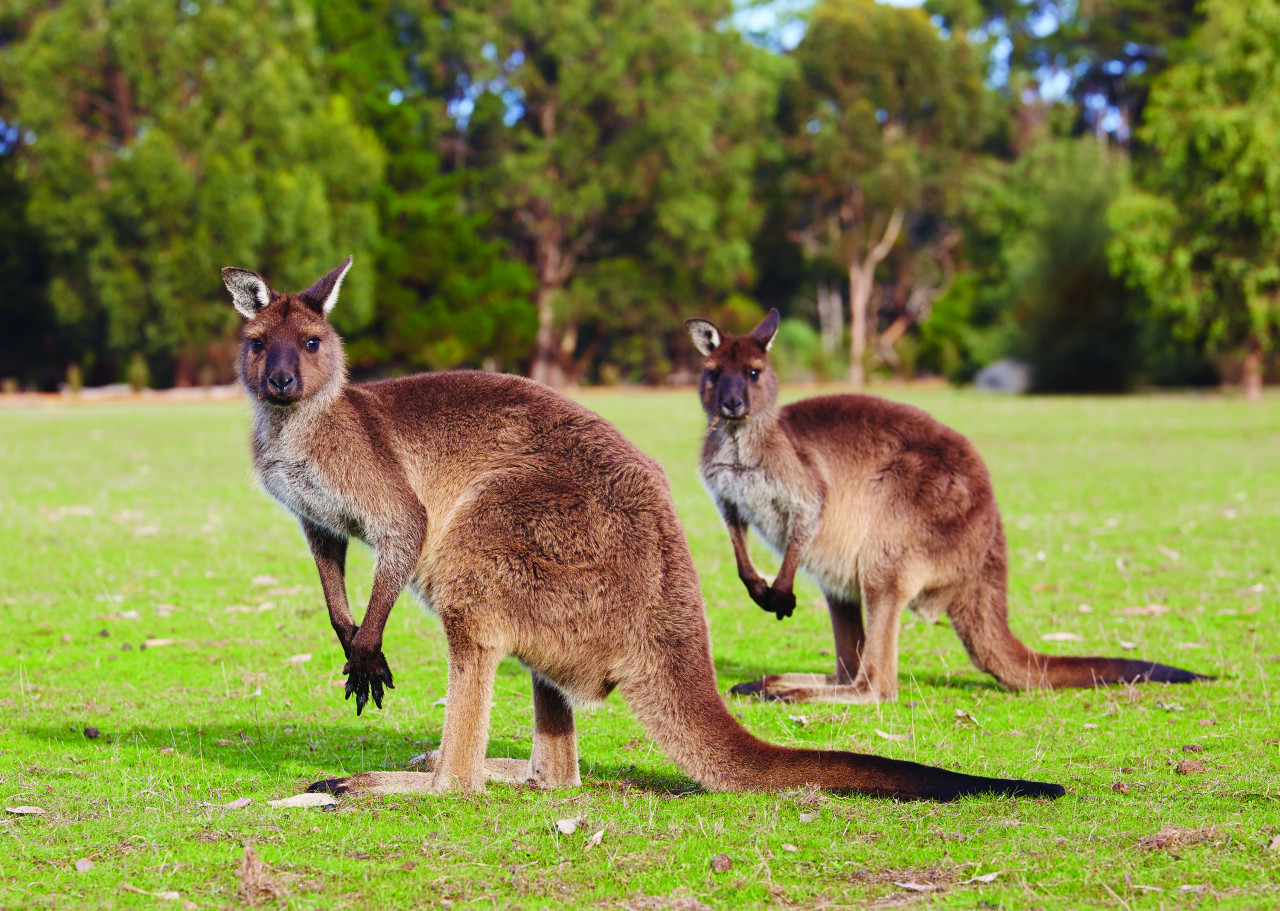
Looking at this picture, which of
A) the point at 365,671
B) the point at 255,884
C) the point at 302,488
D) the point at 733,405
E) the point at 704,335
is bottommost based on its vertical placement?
the point at 255,884

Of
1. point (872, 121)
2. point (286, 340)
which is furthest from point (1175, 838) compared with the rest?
point (872, 121)

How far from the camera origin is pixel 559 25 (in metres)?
40.1

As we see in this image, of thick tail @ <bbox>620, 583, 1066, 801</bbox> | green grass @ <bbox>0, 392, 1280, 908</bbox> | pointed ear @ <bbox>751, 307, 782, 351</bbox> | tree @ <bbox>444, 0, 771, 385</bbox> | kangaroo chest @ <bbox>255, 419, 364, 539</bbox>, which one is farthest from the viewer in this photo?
tree @ <bbox>444, 0, 771, 385</bbox>

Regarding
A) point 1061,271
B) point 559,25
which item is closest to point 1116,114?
point 1061,271

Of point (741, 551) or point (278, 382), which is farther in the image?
point (741, 551)

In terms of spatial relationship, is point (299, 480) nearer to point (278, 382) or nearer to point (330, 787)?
point (278, 382)

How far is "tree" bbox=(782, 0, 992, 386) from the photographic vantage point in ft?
148

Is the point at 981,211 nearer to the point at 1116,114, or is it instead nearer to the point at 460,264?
the point at 1116,114

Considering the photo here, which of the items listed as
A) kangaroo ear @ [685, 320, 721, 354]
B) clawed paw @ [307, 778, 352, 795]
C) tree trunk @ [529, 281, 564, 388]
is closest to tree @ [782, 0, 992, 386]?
tree trunk @ [529, 281, 564, 388]

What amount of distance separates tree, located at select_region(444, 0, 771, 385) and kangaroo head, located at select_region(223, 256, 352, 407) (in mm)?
37204

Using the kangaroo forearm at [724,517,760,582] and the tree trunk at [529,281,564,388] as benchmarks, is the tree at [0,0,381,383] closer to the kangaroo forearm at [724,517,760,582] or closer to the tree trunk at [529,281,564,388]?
the tree trunk at [529,281,564,388]

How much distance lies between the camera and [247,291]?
4004mm

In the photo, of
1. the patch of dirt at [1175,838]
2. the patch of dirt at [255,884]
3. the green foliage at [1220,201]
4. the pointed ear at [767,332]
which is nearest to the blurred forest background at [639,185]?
the green foliage at [1220,201]

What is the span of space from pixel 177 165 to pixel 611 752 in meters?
31.6
